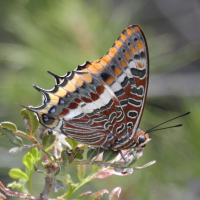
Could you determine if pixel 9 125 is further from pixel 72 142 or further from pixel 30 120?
pixel 72 142

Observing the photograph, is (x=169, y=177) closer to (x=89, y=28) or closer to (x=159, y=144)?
(x=159, y=144)

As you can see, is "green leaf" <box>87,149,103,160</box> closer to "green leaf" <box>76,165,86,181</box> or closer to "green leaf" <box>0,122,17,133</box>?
"green leaf" <box>76,165,86,181</box>

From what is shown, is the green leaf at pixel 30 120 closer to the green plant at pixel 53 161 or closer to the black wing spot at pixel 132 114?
the green plant at pixel 53 161

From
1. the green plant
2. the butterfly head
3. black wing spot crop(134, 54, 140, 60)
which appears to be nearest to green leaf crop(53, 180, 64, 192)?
the green plant

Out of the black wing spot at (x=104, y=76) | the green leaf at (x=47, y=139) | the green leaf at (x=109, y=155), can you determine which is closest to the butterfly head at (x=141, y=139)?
the green leaf at (x=109, y=155)

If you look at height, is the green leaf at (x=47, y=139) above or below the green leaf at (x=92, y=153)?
above
